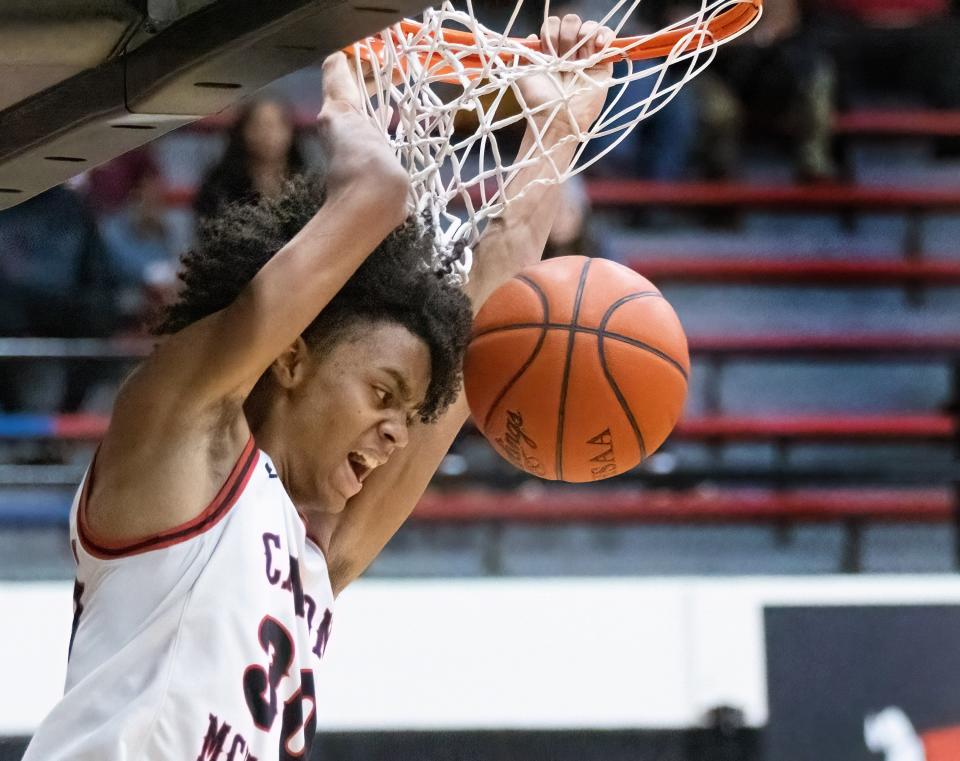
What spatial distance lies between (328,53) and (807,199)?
4.80 metres

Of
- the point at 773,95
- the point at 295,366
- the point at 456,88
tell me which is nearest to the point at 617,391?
the point at 295,366

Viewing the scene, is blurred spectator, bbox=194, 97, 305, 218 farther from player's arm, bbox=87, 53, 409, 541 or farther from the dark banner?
player's arm, bbox=87, 53, 409, 541

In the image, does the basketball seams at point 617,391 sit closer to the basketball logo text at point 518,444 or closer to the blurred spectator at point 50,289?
the basketball logo text at point 518,444

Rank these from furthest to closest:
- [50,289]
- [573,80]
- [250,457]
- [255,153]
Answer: [50,289] → [255,153] → [573,80] → [250,457]

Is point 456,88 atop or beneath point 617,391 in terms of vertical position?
atop

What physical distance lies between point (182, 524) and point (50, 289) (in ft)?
10.7

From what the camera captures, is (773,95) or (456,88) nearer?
(456,88)

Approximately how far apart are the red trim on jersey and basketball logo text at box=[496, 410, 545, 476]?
1.56 feet

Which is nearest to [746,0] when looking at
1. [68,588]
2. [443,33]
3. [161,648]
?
[443,33]

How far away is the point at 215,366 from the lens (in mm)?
1484

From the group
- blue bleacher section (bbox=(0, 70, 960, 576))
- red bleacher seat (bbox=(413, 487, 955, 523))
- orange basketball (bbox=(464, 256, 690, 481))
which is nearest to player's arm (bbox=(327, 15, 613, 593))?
orange basketball (bbox=(464, 256, 690, 481))

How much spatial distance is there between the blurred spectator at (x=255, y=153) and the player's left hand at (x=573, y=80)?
184 centimetres

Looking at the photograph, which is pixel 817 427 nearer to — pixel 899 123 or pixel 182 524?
pixel 899 123

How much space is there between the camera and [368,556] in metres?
2.14
